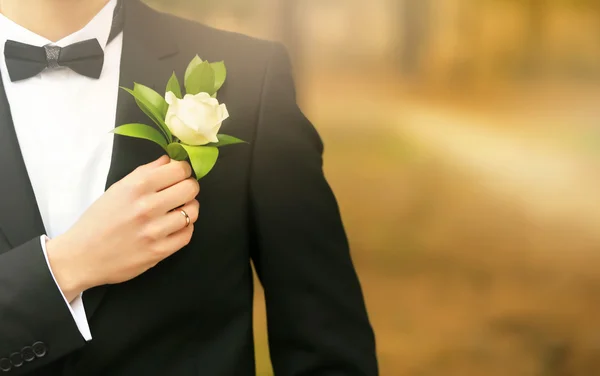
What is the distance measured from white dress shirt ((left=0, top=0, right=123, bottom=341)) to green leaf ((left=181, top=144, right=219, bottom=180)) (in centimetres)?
15

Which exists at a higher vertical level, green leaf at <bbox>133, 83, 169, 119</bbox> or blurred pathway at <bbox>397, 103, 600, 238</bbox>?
green leaf at <bbox>133, 83, 169, 119</bbox>

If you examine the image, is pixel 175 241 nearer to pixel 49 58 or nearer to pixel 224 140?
pixel 224 140

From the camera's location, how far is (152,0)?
45.9 inches

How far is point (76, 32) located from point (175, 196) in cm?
33

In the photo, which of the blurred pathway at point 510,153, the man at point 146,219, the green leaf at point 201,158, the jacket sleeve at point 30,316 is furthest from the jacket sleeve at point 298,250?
the jacket sleeve at point 30,316

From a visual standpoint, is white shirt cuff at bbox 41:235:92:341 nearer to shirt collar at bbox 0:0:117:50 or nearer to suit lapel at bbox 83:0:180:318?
suit lapel at bbox 83:0:180:318

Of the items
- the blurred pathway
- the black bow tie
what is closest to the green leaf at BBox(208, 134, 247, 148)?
the black bow tie

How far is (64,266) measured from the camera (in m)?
0.97

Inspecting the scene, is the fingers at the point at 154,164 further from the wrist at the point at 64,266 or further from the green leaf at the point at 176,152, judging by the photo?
the wrist at the point at 64,266

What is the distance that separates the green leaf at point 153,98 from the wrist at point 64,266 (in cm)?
24

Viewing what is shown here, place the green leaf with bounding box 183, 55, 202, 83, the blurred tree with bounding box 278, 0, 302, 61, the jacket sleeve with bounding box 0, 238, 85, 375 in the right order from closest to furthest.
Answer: the jacket sleeve with bounding box 0, 238, 85, 375, the green leaf with bounding box 183, 55, 202, 83, the blurred tree with bounding box 278, 0, 302, 61

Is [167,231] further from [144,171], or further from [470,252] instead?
[470,252]

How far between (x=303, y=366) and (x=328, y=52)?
556 mm

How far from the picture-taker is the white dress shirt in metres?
1.03
